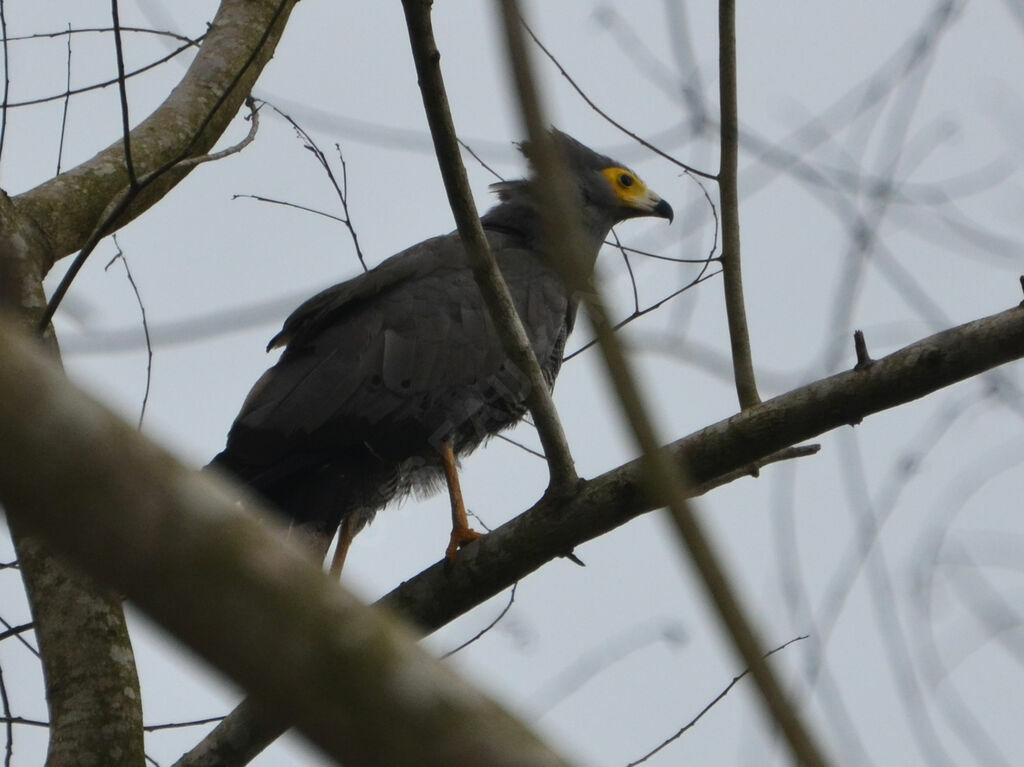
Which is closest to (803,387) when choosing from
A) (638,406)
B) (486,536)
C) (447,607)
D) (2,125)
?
(486,536)

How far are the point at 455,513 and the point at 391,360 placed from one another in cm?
106

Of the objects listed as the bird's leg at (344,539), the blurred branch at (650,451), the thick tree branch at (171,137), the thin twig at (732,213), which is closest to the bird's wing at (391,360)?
the bird's leg at (344,539)

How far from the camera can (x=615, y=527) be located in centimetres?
364

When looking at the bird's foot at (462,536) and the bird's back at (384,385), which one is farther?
the bird's back at (384,385)

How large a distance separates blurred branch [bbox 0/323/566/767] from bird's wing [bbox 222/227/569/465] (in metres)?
4.23

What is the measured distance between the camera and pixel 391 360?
5.61 m

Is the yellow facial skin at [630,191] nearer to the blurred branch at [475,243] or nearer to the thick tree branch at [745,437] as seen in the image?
the thick tree branch at [745,437]

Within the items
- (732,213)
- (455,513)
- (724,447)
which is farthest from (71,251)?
(724,447)

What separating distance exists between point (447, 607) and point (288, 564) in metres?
3.06

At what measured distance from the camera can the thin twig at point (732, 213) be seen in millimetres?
4156

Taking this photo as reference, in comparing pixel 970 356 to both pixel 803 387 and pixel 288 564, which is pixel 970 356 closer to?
pixel 803 387

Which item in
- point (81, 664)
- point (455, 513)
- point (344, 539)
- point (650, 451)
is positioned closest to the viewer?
point (650, 451)

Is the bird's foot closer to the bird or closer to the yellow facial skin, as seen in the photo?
the bird

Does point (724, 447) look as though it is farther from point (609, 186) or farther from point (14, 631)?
point (609, 186)
